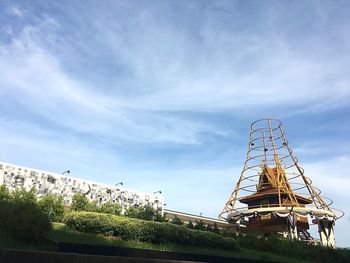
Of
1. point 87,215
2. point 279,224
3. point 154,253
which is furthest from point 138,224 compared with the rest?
point 279,224

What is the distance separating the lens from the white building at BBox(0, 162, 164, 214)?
38656 mm

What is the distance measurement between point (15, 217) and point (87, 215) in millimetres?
5067

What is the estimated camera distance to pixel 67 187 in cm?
4312

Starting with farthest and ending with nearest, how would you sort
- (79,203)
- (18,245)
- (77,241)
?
1. (79,203)
2. (77,241)
3. (18,245)

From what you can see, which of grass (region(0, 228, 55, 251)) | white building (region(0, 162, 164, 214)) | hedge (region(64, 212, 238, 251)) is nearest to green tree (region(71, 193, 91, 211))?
white building (region(0, 162, 164, 214))

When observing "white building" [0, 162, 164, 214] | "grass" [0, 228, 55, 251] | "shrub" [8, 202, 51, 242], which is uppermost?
"white building" [0, 162, 164, 214]

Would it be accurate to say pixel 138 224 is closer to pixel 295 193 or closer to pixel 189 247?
pixel 189 247

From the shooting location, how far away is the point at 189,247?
1597cm

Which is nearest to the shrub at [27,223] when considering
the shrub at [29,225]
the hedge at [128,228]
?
the shrub at [29,225]

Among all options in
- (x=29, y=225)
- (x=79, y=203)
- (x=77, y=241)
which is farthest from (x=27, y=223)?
(x=79, y=203)

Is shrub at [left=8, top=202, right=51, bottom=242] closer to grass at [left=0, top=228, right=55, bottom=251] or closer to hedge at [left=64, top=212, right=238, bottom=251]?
grass at [left=0, top=228, right=55, bottom=251]

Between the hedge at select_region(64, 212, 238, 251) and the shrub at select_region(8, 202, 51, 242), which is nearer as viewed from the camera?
the shrub at select_region(8, 202, 51, 242)

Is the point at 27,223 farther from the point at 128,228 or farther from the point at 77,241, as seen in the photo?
the point at 128,228

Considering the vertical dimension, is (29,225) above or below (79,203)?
below
